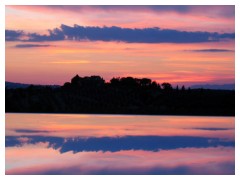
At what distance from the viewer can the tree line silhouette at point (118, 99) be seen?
10633 mm

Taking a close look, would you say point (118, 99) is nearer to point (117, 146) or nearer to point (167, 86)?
point (167, 86)

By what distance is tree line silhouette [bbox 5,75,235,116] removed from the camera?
10.6m

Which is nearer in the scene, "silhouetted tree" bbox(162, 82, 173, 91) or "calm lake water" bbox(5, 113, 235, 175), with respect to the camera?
"calm lake water" bbox(5, 113, 235, 175)

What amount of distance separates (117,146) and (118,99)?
4588 mm

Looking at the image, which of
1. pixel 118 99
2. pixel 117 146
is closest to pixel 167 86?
pixel 118 99

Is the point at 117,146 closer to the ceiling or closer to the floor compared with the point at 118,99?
closer to the floor

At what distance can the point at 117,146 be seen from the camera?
6848 millimetres

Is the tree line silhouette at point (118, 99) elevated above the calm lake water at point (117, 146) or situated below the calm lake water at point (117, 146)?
above

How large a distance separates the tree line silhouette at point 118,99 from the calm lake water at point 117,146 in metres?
0.91

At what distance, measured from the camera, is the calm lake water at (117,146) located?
5676 millimetres

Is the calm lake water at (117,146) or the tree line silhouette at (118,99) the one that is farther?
the tree line silhouette at (118,99)

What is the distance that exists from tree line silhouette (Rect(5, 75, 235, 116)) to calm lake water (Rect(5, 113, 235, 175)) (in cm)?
91
